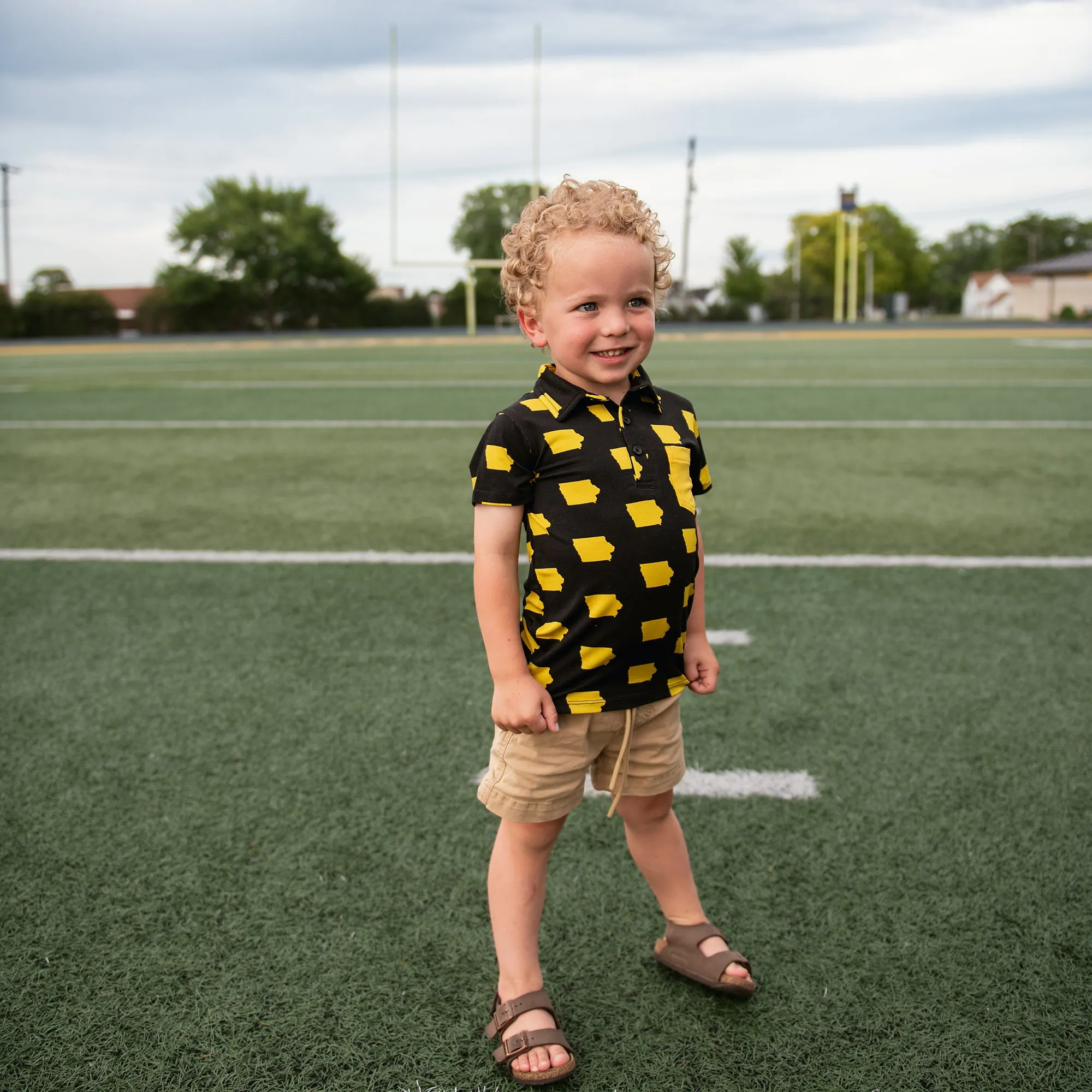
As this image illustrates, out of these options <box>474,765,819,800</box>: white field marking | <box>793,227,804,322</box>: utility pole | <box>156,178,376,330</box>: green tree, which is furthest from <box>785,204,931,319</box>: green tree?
<box>474,765,819,800</box>: white field marking

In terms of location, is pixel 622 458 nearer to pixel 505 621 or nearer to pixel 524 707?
pixel 505 621

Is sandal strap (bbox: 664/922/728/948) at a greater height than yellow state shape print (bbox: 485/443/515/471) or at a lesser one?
lesser

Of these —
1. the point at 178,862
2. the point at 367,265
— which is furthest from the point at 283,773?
the point at 367,265

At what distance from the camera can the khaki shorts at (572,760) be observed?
5.55 ft

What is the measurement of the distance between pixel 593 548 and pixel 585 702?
0.24 meters

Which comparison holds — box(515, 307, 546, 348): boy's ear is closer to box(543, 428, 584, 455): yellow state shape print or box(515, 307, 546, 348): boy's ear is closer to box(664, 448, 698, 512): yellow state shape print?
box(543, 428, 584, 455): yellow state shape print

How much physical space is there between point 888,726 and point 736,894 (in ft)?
2.95

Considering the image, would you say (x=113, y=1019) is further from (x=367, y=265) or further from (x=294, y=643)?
(x=367, y=265)

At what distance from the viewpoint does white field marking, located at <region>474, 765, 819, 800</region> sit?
8.12ft

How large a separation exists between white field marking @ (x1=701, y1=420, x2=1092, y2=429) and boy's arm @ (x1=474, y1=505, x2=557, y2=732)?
22.6 feet

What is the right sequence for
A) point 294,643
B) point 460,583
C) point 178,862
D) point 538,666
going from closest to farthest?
1. point 538,666
2. point 178,862
3. point 294,643
4. point 460,583

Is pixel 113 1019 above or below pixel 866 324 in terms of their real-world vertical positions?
below

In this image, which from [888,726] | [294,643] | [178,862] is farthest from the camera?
[294,643]

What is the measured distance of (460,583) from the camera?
409 centimetres
